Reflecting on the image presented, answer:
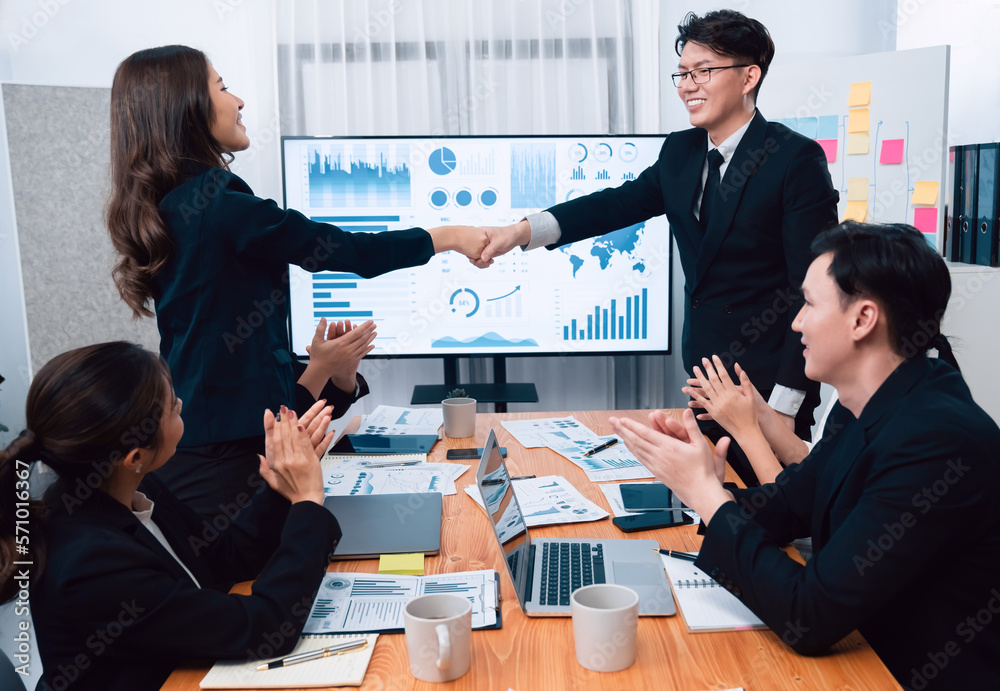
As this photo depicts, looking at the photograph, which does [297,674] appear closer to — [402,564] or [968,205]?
[402,564]

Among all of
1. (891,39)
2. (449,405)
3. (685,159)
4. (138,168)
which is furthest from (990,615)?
(891,39)

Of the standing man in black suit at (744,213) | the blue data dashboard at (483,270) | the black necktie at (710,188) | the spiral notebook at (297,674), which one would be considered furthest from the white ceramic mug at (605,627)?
the blue data dashboard at (483,270)

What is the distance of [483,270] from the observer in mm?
3170

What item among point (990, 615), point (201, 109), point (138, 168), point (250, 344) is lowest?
point (990, 615)

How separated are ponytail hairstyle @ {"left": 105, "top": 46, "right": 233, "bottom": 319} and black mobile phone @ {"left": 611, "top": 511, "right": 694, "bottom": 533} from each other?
101cm

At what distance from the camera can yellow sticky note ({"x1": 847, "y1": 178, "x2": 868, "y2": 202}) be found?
9.56ft

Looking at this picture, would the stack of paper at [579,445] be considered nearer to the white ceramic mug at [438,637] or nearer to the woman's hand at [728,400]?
the woman's hand at [728,400]

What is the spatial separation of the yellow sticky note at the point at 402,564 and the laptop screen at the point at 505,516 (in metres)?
0.16

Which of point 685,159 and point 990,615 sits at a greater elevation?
point 685,159

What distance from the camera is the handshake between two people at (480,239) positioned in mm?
2045

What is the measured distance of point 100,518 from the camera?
105 centimetres

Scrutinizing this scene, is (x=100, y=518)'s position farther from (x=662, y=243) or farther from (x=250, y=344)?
(x=662, y=243)

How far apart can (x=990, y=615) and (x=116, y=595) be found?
1137 millimetres

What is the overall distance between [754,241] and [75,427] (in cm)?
161
